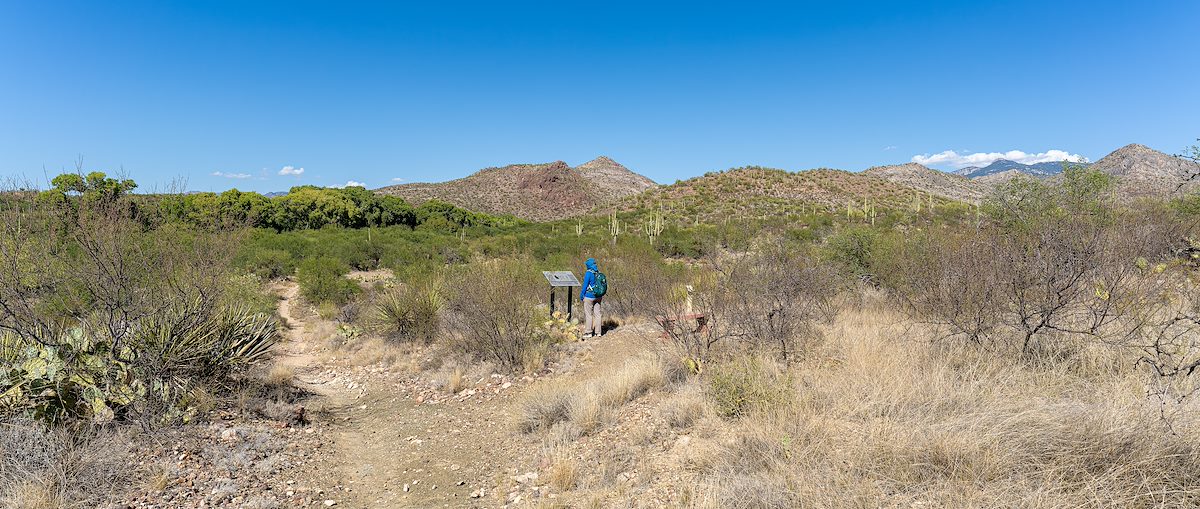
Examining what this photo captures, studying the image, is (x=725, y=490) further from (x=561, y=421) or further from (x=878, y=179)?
(x=878, y=179)

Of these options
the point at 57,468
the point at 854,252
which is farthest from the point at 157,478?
the point at 854,252

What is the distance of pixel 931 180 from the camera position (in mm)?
55312

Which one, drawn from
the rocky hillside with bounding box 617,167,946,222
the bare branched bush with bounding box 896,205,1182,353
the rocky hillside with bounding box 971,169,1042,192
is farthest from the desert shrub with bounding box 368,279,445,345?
the rocky hillside with bounding box 617,167,946,222

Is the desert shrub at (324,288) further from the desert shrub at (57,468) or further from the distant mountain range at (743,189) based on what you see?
the distant mountain range at (743,189)

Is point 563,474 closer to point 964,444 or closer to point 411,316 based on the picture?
point 964,444

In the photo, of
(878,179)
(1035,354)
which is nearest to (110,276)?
(1035,354)

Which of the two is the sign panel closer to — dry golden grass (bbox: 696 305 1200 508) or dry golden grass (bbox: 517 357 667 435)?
dry golden grass (bbox: 517 357 667 435)

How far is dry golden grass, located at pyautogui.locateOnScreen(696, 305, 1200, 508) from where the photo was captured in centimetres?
276

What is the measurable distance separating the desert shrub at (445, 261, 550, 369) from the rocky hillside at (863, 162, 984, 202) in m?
46.4

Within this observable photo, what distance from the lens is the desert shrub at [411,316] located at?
900cm

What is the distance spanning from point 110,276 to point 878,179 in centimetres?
4969

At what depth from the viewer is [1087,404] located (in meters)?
3.59

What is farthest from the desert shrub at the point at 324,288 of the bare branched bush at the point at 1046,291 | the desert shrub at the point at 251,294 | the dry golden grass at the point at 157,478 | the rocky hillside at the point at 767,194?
the rocky hillside at the point at 767,194

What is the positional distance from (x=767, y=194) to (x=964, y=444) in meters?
39.4
